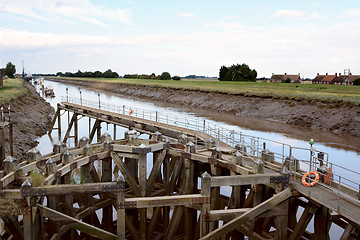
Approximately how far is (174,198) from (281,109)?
47399 millimetres

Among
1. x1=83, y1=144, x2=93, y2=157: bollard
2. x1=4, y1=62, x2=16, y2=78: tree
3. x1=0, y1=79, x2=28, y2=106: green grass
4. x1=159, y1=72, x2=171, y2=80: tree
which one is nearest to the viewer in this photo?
x1=83, y1=144, x2=93, y2=157: bollard

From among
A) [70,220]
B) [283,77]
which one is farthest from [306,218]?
[283,77]

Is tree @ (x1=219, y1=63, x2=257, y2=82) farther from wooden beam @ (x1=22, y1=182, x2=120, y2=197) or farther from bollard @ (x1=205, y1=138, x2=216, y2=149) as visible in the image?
wooden beam @ (x1=22, y1=182, x2=120, y2=197)

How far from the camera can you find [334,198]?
1160cm

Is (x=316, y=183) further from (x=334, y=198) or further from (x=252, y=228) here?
(x=252, y=228)

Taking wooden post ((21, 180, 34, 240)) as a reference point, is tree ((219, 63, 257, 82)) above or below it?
above

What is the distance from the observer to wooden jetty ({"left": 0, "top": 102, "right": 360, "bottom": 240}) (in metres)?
11.0

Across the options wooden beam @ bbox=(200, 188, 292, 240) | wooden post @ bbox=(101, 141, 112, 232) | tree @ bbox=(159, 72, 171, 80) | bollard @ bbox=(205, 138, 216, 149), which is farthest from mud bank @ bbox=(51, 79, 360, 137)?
tree @ bbox=(159, 72, 171, 80)

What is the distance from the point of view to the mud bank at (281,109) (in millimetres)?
43781

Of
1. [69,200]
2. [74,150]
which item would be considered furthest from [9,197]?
[74,150]

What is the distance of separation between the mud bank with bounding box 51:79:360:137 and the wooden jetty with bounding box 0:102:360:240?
101ft

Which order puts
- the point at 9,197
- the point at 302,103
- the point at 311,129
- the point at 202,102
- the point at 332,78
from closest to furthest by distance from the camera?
the point at 9,197
the point at 311,129
the point at 302,103
the point at 202,102
the point at 332,78

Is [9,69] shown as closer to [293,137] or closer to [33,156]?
[293,137]

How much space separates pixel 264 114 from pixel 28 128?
34.6 metres
